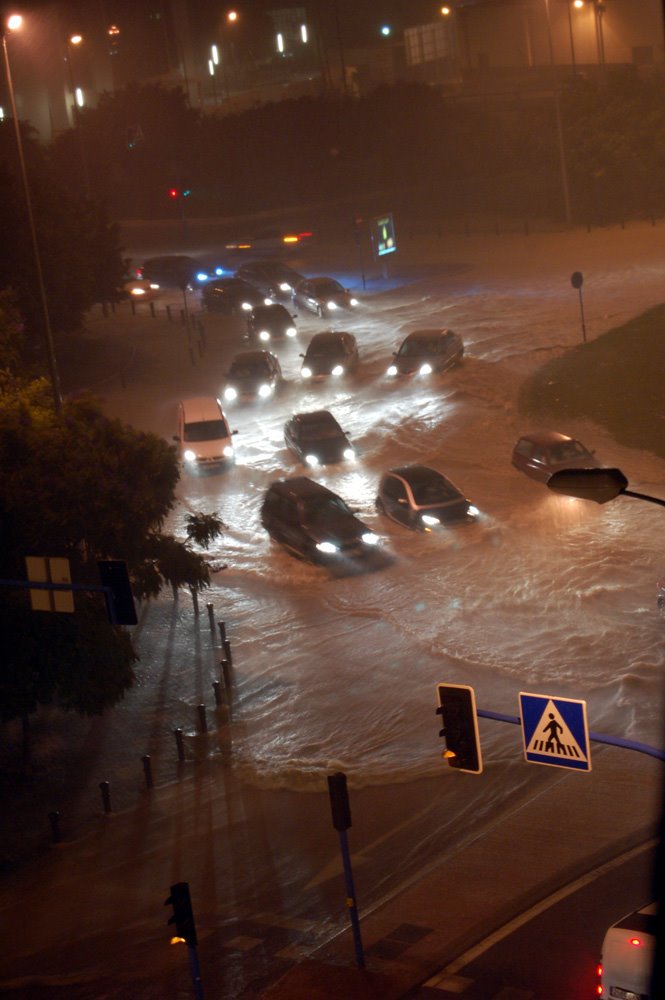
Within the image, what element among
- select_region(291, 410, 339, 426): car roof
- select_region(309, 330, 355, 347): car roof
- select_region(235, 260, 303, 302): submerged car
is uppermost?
select_region(235, 260, 303, 302): submerged car

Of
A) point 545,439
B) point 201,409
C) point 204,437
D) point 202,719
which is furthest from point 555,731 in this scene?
point 201,409

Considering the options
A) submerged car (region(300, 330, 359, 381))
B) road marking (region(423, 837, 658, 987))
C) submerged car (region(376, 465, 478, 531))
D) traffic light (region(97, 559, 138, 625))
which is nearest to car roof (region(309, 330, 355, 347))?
submerged car (region(300, 330, 359, 381))

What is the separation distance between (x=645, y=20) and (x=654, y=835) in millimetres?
64878

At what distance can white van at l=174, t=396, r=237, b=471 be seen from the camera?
3256 cm

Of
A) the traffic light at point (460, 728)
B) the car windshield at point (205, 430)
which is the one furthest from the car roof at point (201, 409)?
the traffic light at point (460, 728)

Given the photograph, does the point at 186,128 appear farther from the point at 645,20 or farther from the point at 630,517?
the point at 630,517

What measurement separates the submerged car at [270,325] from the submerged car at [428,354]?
6939mm

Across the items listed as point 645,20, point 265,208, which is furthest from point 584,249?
point 265,208

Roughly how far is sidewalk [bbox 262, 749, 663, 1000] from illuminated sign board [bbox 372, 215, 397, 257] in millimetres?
38076

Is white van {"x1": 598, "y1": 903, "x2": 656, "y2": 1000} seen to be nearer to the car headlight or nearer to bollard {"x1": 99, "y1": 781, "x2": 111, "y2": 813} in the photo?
bollard {"x1": 99, "y1": 781, "x2": 111, "y2": 813}

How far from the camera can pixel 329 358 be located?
39531mm

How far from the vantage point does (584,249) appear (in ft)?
173

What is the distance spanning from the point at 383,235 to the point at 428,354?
15.6 meters

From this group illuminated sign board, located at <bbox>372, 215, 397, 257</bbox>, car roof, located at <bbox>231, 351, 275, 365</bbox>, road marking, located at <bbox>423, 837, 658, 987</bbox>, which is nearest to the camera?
road marking, located at <bbox>423, 837, 658, 987</bbox>
